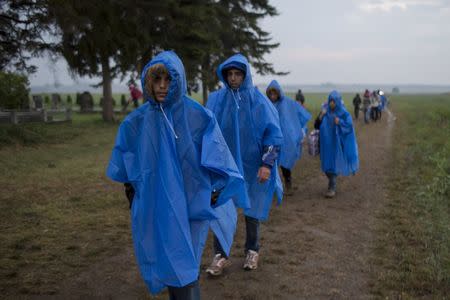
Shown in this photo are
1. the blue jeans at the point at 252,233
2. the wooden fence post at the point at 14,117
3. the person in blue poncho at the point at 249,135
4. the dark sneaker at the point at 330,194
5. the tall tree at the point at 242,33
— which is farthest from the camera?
the tall tree at the point at 242,33

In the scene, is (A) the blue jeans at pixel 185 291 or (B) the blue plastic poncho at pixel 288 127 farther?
(B) the blue plastic poncho at pixel 288 127

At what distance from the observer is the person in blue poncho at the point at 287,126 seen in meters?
8.85

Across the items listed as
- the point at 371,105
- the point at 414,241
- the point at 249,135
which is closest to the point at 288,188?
the point at 414,241

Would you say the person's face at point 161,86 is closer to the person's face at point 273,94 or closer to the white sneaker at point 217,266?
the white sneaker at point 217,266

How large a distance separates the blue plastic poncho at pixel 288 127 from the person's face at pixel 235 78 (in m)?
3.72

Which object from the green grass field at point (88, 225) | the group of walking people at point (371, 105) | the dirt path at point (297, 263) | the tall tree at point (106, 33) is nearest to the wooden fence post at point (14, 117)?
the tall tree at point (106, 33)

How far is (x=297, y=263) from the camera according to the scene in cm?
547

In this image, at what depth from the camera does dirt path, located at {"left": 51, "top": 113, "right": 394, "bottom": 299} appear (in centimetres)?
470

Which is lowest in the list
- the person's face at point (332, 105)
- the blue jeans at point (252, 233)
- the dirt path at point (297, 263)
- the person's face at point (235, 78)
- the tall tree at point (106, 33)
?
the dirt path at point (297, 263)

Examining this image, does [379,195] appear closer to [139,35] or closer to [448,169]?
[448,169]

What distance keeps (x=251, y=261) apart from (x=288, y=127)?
4171mm

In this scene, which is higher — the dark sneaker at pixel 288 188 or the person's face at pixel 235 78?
the person's face at pixel 235 78

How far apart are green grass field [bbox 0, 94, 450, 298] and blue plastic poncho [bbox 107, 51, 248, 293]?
1766 millimetres

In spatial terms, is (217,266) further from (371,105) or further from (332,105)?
(371,105)
